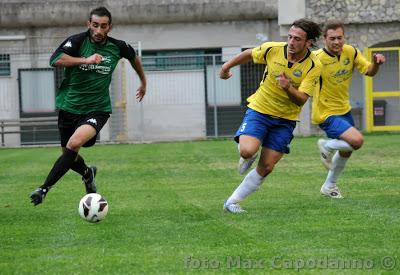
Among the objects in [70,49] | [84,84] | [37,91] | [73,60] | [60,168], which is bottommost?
[60,168]

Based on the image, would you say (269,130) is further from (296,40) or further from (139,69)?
(139,69)

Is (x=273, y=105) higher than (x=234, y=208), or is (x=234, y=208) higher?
(x=273, y=105)

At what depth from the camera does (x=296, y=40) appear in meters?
9.02

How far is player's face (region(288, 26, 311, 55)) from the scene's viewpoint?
29.5ft

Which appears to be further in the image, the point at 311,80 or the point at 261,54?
the point at 261,54

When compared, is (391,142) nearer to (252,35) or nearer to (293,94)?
(252,35)

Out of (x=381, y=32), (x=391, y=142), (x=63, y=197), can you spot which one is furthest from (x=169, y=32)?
(x=63, y=197)

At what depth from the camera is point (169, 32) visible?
31.5 metres

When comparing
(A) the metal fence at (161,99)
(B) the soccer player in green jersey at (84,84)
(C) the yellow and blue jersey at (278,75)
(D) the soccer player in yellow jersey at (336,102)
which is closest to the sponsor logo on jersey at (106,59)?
(B) the soccer player in green jersey at (84,84)

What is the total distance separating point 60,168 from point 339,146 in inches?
133

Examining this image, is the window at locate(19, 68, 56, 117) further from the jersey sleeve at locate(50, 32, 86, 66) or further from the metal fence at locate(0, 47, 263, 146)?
the jersey sleeve at locate(50, 32, 86, 66)

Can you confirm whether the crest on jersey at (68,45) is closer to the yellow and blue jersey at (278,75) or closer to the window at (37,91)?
the yellow and blue jersey at (278,75)

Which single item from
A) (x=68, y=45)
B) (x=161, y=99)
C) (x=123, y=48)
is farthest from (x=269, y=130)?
(x=161, y=99)

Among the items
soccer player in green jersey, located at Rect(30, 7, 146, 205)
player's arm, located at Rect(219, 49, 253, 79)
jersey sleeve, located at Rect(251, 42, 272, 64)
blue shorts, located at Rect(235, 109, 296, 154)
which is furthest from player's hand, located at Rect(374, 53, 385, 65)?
soccer player in green jersey, located at Rect(30, 7, 146, 205)
